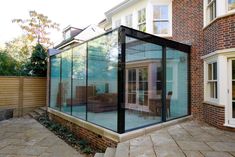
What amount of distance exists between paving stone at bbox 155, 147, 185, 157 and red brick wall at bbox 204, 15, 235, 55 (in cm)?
362

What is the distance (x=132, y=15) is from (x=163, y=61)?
473 centimetres

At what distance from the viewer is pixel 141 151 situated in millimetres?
4250

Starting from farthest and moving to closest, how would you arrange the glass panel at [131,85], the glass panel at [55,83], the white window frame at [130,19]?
the white window frame at [130,19] < the glass panel at [55,83] < the glass panel at [131,85]

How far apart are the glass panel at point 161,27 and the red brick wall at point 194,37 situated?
631 millimetres

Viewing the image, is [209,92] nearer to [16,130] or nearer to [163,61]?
[163,61]

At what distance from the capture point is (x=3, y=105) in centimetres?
1070

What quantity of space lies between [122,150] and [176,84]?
3561 millimetres

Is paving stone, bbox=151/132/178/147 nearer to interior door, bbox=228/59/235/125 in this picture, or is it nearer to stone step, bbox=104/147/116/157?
stone step, bbox=104/147/116/157

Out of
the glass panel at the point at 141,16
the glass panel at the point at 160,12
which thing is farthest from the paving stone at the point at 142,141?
the glass panel at the point at 141,16

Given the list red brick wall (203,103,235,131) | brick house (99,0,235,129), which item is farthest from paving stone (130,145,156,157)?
brick house (99,0,235,129)

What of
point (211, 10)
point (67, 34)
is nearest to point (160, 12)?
point (211, 10)

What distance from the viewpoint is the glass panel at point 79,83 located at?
6926 mm

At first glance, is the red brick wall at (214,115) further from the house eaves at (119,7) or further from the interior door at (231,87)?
the house eaves at (119,7)

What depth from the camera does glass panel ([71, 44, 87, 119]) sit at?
273 inches
